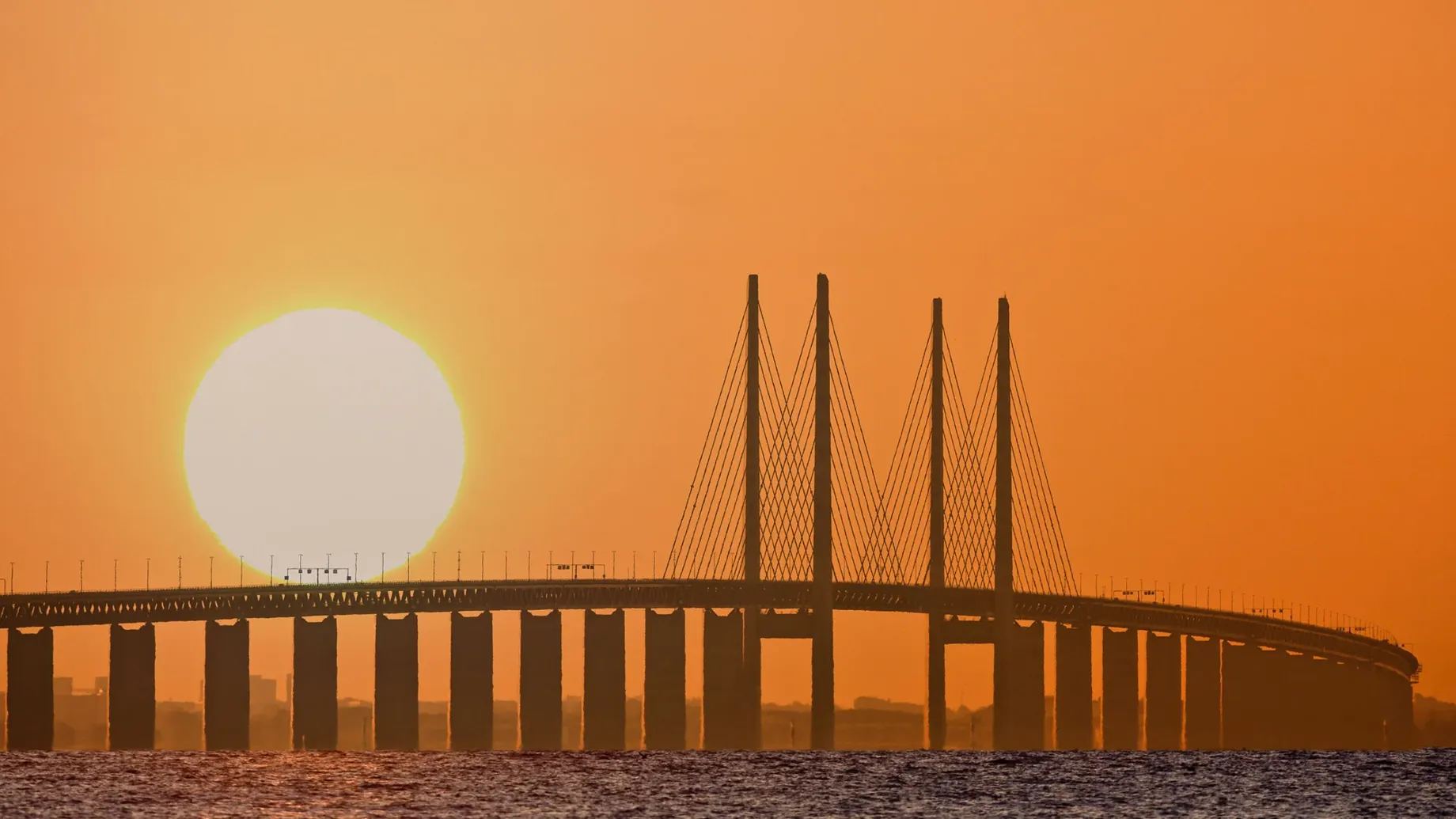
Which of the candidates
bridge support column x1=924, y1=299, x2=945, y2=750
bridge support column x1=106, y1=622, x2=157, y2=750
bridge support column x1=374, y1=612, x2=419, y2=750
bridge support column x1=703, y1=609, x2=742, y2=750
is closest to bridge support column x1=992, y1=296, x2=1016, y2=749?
bridge support column x1=924, y1=299, x2=945, y2=750

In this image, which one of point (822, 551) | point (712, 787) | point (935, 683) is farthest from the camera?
point (935, 683)

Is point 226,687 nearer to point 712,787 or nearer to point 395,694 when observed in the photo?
point 395,694

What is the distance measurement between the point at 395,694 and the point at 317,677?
247 inches

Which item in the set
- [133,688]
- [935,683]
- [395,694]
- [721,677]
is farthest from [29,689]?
[935,683]

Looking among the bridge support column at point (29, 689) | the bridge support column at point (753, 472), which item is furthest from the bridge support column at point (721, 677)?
the bridge support column at point (29, 689)

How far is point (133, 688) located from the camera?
626 feet

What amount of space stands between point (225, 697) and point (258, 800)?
79.2 metres

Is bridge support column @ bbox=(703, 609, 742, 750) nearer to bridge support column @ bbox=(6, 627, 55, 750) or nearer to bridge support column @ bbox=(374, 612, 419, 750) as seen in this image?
bridge support column @ bbox=(374, 612, 419, 750)

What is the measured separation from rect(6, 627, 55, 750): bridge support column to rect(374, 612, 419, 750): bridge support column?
24.9m

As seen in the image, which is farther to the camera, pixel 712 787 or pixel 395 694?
pixel 395 694

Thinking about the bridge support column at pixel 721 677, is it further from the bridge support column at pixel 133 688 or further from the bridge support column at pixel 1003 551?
the bridge support column at pixel 133 688

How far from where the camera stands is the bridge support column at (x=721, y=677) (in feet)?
646

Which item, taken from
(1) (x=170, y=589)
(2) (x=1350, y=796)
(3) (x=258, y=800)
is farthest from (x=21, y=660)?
(2) (x=1350, y=796)

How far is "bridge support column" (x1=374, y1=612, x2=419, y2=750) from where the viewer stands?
198125 millimetres
